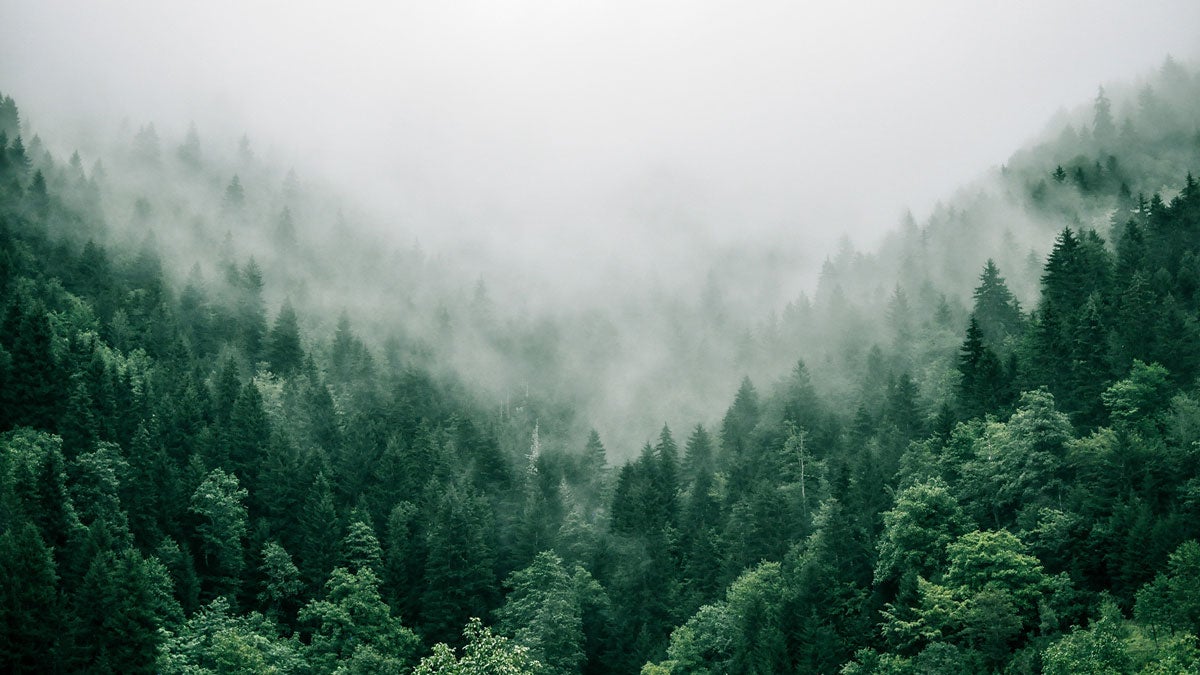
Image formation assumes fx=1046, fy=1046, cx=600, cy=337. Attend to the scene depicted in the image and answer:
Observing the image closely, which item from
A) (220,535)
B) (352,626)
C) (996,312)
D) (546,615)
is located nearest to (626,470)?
(546,615)

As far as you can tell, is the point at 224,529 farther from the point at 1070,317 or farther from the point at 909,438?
the point at 1070,317

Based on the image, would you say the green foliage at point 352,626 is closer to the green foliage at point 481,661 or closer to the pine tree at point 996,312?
the green foliage at point 481,661

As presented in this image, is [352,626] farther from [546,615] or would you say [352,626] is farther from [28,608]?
[28,608]

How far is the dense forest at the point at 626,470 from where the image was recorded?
71.6m

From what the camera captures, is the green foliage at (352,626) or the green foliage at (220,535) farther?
the green foliage at (220,535)

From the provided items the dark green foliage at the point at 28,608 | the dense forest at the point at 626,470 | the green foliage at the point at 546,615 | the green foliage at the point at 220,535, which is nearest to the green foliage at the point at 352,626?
the dense forest at the point at 626,470

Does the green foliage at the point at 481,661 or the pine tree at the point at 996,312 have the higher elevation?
the pine tree at the point at 996,312

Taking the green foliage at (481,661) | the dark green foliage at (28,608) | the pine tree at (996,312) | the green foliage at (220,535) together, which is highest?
the pine tree at (996,312)

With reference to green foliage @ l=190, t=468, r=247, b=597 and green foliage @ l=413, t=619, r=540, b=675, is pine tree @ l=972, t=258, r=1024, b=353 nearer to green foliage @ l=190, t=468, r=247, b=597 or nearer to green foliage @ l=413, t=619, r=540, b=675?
green foliage @ l=413, t=619, r=540, b=675

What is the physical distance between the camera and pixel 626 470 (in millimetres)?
127000

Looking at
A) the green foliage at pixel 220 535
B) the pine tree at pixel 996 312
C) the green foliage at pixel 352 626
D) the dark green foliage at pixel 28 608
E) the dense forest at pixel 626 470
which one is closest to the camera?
the dark green foliage at pixel 28 608

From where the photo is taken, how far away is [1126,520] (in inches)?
2665

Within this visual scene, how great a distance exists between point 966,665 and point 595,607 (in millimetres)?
45828

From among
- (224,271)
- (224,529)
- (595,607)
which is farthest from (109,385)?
(224,271)
